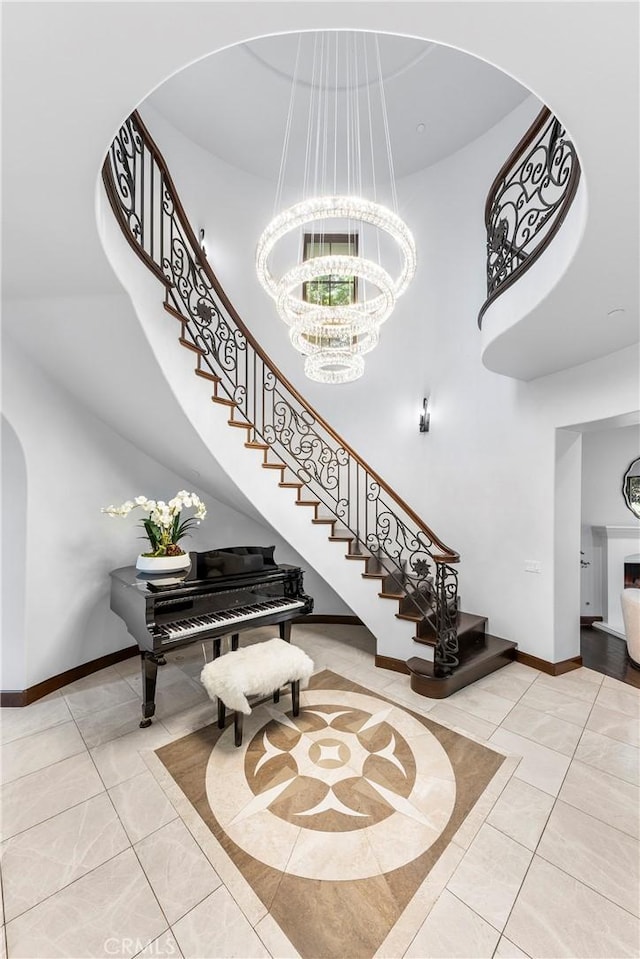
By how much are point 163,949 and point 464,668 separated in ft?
8.90

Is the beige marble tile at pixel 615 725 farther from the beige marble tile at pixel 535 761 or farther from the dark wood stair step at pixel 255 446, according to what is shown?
the dark wood stair step at pixel 255 446

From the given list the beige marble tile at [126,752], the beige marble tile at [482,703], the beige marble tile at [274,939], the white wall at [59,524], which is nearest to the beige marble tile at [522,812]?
the beige marble tile at [482,703]

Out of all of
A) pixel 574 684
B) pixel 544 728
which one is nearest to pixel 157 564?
pixel 544 728

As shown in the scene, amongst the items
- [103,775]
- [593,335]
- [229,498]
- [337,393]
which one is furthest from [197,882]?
[337,393]

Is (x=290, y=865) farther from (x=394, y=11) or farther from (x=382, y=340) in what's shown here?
(x=382, y=340)

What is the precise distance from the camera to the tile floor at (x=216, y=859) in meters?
1.42

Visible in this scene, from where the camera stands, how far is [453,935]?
1.43 meters

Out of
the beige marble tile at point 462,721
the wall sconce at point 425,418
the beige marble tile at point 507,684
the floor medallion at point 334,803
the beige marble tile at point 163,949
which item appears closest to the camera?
the beige marble tile at point 163,949

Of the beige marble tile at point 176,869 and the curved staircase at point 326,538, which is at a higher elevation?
the curved staircase at point 326,538

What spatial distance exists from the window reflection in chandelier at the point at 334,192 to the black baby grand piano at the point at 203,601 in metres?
1.97

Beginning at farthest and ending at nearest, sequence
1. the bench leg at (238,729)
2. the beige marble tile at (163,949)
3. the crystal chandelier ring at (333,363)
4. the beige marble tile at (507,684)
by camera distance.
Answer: the crystal chandelier ring at (333,363) → the beige marble tile at (507,684) → the bench leg at (238,729) → the beige marble tile at (163,949)

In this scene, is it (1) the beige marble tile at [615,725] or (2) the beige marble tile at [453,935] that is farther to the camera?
(1) the beige marble tile at [615,725]

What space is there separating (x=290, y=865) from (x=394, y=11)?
121 inches

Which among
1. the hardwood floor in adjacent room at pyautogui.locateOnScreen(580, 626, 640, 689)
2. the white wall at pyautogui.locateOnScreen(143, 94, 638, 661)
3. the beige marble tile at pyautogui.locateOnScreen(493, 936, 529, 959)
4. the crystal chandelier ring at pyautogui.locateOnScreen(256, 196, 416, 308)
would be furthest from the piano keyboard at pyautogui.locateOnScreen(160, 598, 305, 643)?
the hardwood floor in adjacent room at pyautogui.locateOnScreen(580, 626, 640, 689)
